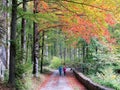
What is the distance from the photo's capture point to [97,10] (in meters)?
13.9

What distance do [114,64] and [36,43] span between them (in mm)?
11214

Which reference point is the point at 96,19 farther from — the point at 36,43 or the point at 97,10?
the point at 36,43

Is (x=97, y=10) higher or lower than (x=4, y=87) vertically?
higher

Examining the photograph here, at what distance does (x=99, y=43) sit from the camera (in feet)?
107

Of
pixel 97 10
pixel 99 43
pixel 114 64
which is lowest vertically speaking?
pixel 114 64

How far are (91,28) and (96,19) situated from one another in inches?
147

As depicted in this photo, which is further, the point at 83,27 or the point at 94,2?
the point at 83,27

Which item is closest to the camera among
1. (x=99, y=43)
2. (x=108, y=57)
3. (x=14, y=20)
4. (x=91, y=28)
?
(x=14, y=20)

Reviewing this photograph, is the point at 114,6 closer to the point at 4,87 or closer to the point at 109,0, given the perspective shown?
the point at 109,0

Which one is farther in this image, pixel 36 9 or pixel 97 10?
pixel 36 9

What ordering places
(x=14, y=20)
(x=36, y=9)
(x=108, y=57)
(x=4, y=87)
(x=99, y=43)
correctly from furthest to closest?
(x=99, y=43) < (x=108, y=57) < (x=36, y=9) < (x=14, y=20) < (x=4, y=87)

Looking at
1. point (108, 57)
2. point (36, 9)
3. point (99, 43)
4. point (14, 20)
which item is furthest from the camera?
point (99, 43)

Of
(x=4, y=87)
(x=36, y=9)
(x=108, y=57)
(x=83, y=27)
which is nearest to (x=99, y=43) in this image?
(x=108, y=57)

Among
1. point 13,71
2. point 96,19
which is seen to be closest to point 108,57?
point 96,19
